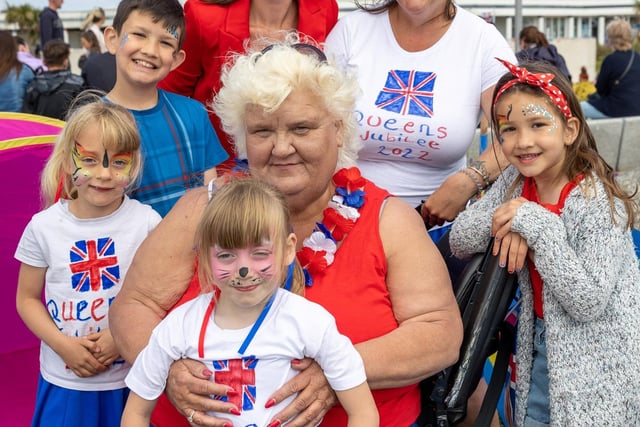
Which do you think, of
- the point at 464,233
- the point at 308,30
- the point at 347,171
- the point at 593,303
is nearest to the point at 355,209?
the point at 347,171

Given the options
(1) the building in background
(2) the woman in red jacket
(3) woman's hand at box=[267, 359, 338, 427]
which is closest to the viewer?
(3) woman's hand at box=[267, 359, 338, 427]

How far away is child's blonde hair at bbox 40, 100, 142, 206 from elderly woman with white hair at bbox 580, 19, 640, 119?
863 centimetres

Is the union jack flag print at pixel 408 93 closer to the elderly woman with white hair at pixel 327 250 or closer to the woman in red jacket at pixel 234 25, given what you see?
the woman in red jacket at pixel 234 25

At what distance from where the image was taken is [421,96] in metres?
2.95

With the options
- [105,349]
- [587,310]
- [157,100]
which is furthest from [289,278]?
[157,100]

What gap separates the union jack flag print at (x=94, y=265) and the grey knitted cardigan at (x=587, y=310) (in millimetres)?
1373

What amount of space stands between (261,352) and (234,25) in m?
1.67

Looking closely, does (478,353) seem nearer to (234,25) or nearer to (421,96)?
(421,96)

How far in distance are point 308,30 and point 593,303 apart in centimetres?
167

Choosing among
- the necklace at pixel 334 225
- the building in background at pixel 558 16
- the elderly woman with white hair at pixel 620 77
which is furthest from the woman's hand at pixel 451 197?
the building in background at pixel 558 16

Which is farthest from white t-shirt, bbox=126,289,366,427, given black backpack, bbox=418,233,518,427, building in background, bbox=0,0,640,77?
building in background, bbox=0,0,640,77

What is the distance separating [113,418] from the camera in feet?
8.71

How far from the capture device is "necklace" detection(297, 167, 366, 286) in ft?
7.57

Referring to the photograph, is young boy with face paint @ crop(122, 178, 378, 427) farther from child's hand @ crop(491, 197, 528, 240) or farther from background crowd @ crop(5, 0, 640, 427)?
child's hand @ crop(491, 197, 528, 240)
